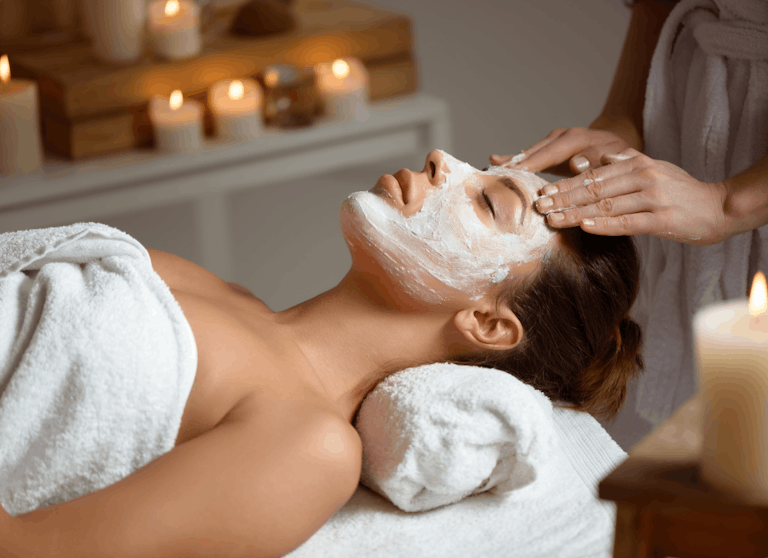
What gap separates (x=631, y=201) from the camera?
1.18 m

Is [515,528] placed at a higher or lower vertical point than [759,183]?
lower

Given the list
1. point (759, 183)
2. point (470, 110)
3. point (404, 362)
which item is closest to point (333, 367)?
point (404, 362)

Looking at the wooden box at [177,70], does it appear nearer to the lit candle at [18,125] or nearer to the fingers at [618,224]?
the lit candle at [18,125]

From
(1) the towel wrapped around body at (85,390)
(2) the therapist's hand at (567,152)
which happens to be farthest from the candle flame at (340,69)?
(1) the towel wrapped around body at (85,390)

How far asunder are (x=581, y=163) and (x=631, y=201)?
16 centimetres

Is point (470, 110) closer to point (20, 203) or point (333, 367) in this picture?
point (20, 203)

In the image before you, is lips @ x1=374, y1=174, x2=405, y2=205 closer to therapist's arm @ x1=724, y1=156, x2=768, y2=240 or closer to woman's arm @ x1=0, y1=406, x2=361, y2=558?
woman's arm @ x1=0, y1=406, x2=361, y2=558

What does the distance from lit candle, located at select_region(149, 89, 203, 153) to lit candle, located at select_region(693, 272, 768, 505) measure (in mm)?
1636

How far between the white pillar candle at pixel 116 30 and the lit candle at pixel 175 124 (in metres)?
0.15

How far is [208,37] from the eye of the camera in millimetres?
2316

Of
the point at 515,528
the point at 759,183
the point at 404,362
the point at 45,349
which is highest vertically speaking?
the point at 759,183

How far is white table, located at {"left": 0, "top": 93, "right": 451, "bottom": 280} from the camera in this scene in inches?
76.8

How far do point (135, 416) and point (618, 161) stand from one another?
77 cm

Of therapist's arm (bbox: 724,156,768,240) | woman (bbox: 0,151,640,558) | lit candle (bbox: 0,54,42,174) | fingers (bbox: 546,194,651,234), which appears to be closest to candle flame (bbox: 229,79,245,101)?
lit candle (bbox: 0,54,42,174)
